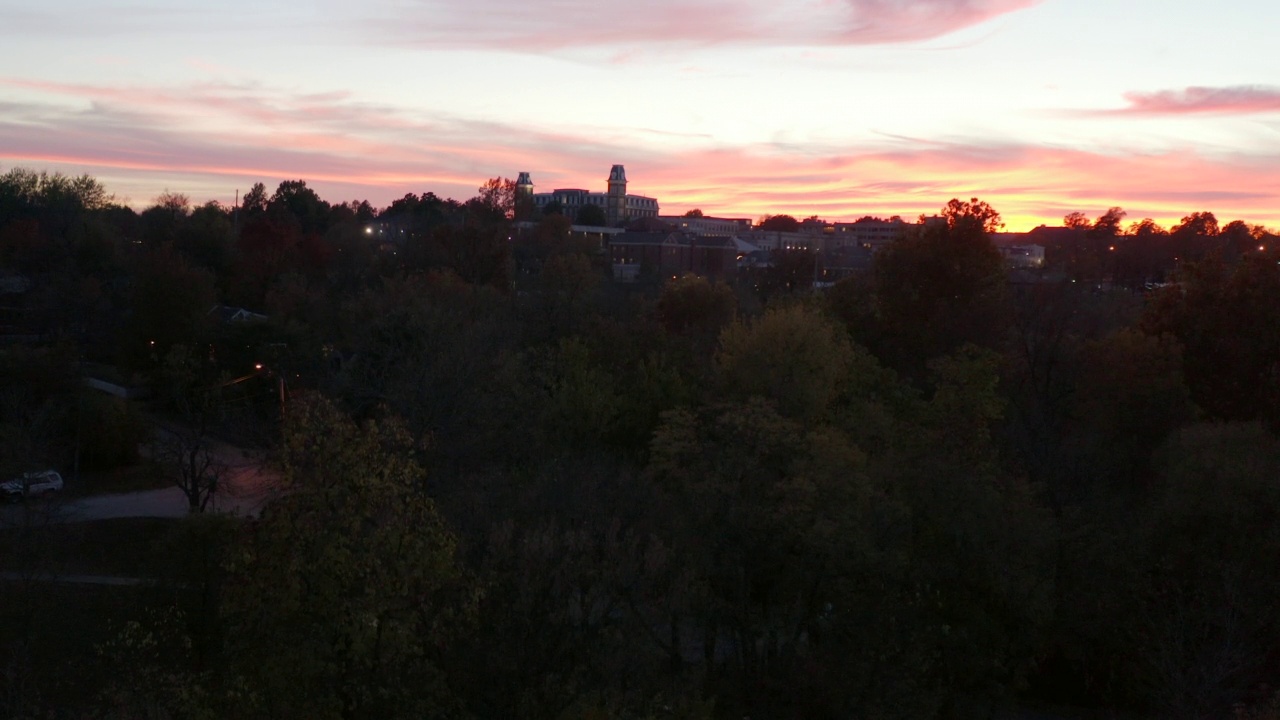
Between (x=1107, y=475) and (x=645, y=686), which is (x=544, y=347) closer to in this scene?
(x=1107, y=475)

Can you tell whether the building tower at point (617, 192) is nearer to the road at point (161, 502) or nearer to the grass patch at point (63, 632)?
the road at point (161, 502)

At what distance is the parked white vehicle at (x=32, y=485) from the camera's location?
71.0 feet

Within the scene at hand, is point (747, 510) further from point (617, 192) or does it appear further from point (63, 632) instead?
point (617, 192)

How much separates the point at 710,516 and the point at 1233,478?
27.6 ft

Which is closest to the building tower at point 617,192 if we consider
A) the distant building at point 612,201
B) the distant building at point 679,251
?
the distant building at point 612,201

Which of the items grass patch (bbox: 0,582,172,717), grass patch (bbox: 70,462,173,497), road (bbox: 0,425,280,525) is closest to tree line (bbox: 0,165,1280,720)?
grass patch (bbox: 0,582,172,717)

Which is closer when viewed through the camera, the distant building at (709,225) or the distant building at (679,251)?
the distant building at (679,251)

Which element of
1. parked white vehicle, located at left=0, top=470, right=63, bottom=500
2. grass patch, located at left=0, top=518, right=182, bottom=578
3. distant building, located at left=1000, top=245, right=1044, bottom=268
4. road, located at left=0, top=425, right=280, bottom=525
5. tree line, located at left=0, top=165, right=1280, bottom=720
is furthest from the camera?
distant building, located at left=1000, top=245, right=1044, bottom=268

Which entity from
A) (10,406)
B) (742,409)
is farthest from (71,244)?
(742,409)

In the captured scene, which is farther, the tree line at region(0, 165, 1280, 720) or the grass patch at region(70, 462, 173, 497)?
the grass patch at region(70, 462, 173, 497)

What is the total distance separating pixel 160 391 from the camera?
114 feet

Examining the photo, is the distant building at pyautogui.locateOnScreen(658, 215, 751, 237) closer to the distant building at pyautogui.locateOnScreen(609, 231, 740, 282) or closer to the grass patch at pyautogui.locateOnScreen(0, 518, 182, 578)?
the distant building at pyautogui.locateOnScreen(609, 231, 740, 282)

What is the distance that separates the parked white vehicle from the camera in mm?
21647

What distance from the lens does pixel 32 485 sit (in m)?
24.3
